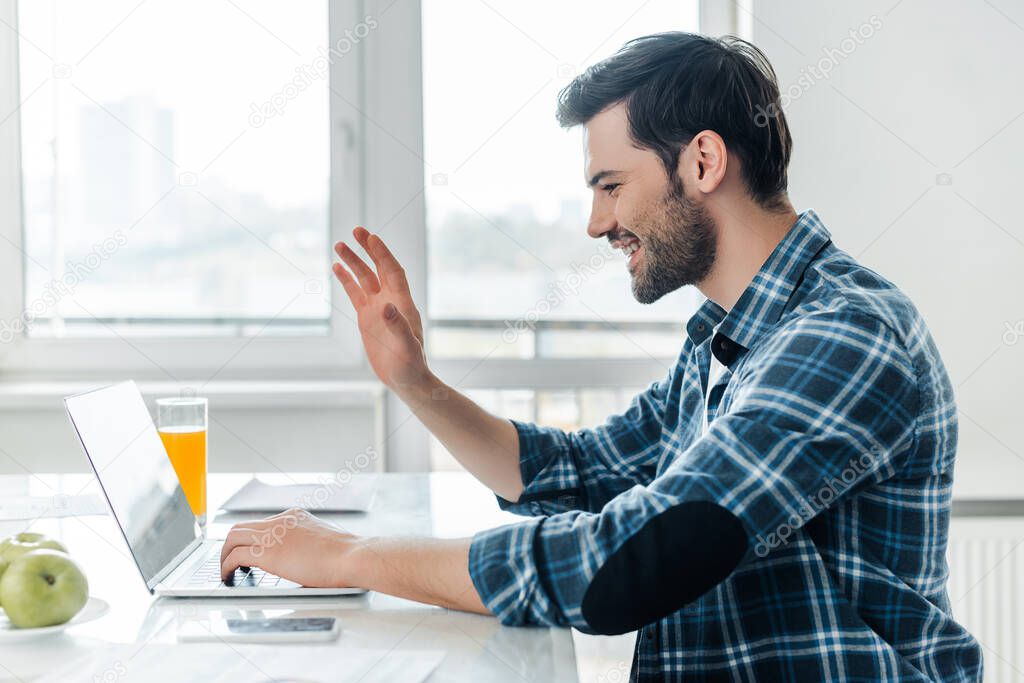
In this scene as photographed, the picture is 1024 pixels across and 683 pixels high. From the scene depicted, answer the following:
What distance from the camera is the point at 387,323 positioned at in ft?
4.10

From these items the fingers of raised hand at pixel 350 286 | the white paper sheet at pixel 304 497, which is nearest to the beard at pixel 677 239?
the fingers of raised hand at pixel 350 286

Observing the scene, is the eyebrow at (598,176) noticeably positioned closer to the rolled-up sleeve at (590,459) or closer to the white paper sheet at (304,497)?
the rolled-up sleeve at (590,459)

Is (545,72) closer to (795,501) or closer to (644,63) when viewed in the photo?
(644,63)

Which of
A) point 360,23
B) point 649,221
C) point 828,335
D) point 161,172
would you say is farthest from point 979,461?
point 161,172

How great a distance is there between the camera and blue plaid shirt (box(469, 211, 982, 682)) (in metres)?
0.82

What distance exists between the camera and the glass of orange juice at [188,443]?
1.20 m

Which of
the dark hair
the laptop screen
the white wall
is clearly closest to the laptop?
the laptop screen

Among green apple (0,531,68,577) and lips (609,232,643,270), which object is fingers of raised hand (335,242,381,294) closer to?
lips (609,232,643,270)

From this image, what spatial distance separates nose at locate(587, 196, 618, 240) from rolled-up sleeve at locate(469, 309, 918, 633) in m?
0.41

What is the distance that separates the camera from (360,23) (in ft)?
7.51

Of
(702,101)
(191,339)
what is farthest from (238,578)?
(191,339)

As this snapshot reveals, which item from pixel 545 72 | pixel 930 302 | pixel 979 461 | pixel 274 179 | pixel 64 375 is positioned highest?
pixel 545 72

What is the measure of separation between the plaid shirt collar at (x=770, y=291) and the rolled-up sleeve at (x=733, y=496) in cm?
13

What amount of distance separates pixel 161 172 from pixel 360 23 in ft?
2.03
